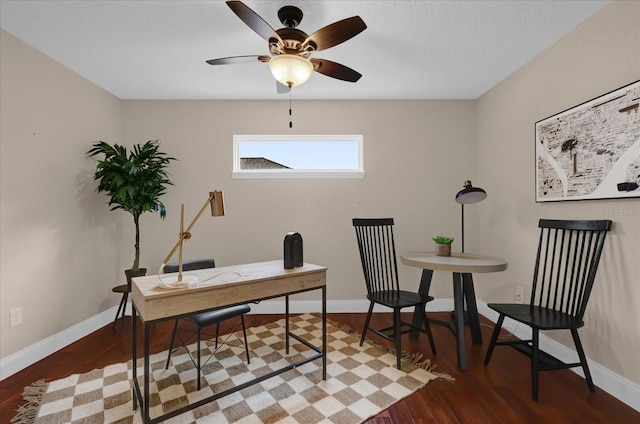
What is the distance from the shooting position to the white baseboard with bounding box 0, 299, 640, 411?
1956 mm

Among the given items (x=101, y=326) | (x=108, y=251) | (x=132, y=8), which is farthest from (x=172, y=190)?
(x=132, y=8)

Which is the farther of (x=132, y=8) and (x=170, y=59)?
(x=170, y=59)

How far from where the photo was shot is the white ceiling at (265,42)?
2.00 metres

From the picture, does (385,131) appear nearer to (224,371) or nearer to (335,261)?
(335,261)

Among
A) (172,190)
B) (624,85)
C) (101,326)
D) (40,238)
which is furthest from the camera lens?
(172,190)

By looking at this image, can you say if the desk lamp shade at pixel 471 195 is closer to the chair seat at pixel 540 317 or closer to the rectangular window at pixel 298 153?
the chair seat at pixel 540 317

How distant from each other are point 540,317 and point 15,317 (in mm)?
3832

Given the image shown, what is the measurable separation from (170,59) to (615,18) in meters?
3.30

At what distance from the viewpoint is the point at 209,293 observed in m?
1.72

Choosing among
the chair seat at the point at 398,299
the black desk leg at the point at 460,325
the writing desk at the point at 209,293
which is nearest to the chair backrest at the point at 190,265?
the writing desk at the point at 209,293

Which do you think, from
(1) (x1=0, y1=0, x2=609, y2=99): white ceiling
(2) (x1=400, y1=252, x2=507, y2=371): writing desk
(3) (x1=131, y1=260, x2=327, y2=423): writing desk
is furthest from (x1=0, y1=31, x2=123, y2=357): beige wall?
(2) (x1=400, y1=252, x2=507, y2=371): writing desk

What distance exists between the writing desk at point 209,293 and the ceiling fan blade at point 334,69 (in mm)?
1382

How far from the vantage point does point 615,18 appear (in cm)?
198

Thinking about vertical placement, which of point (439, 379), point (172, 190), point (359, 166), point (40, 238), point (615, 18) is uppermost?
point (615, 18)
